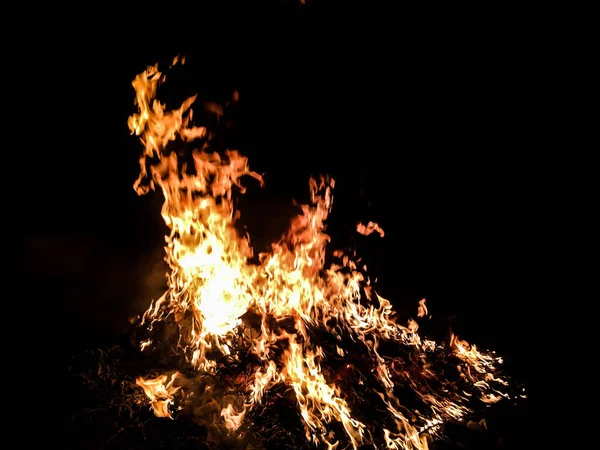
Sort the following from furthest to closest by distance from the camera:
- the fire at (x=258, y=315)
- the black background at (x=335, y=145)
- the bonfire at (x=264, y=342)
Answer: the black background at (x=335, y=145), the fire at (x=258, y=315), the bonfire at (x=264, y=342)

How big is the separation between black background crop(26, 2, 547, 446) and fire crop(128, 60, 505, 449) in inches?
13.5

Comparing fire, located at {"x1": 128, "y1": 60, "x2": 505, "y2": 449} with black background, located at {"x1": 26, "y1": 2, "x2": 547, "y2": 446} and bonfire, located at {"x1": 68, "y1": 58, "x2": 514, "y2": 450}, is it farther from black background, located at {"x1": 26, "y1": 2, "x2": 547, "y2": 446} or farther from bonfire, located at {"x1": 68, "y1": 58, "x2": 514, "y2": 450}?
black background, located at {"x1": 26, "y1": 2, "x2": 547, "y2": 446}

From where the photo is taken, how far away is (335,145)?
19.1 feet

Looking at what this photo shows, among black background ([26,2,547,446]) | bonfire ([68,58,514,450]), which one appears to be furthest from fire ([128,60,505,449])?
black background ([26,2,547,446])

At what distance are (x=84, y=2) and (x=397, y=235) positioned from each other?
5809mm

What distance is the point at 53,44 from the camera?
12.5ft

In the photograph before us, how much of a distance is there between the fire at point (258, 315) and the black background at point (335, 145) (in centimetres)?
34

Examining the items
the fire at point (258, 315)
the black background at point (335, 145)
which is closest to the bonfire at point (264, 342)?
the fire at point (258, 315)

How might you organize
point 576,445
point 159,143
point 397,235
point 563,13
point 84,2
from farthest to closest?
point 397,235 < point 563,13 < point 159,143 < point 84,2 < point 576,445

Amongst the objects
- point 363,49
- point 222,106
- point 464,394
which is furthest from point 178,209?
point 464,394

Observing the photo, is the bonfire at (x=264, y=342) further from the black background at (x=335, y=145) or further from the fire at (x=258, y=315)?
the black background at (x=335, y=145)

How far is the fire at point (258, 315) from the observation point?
3561mm

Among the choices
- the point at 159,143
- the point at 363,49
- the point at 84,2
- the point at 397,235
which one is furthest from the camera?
the point at 397,235

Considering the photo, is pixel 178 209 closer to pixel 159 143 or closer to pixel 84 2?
pixel 159 143
